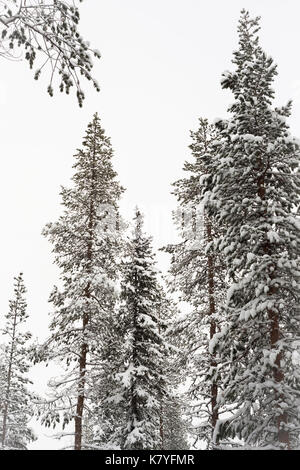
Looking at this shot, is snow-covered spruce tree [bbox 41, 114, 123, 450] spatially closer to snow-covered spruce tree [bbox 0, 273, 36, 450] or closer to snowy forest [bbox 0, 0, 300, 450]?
snowy forest [bbox 0, 0, 300, 450]

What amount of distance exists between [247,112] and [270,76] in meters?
1.27

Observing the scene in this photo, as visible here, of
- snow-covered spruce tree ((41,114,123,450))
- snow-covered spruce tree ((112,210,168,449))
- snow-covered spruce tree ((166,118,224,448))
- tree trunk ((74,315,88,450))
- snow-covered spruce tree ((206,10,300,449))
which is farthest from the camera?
snow-covered spruce tree ((112,210,168,449))

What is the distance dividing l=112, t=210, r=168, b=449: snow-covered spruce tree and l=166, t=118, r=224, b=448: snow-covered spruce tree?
118 centimetres

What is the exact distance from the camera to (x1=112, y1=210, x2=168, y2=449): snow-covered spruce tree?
47.2ft

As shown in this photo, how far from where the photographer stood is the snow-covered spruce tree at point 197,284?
14219 millimetres

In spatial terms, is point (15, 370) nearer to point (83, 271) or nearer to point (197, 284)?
point (83, 271)

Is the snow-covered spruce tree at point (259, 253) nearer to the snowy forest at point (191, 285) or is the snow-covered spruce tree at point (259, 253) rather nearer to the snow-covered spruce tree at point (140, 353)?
the snowy forest at point (191, 285)

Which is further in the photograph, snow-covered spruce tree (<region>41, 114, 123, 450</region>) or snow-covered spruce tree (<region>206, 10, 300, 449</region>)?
snow-covered spruce tree (<region>41, 114, 123, 450</region>)

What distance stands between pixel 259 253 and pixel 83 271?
7458mm

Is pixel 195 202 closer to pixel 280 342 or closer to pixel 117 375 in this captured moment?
pixel 117 375

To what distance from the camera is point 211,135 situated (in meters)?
16.8

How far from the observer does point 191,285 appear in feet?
49.0

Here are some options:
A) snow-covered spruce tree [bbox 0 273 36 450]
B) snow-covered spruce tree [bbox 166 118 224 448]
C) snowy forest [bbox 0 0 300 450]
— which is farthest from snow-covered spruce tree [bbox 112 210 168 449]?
snow-covered spruce tree [bbox 0 273 36 450]

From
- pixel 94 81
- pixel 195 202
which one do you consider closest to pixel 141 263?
pixel 195 202
